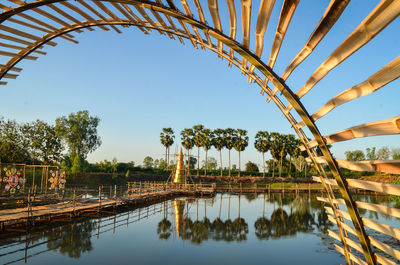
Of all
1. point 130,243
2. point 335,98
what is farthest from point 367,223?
point 130,243

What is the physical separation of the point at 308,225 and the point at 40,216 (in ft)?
48.4

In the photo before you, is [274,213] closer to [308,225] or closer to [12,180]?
[308,225]

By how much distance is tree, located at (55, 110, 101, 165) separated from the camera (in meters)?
50.3

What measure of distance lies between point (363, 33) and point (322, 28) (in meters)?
0.38

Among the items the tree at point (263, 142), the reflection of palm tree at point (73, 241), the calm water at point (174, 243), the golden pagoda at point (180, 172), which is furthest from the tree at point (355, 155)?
the reflection of palm tree at point (73, 241)

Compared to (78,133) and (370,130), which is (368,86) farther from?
(78,133)

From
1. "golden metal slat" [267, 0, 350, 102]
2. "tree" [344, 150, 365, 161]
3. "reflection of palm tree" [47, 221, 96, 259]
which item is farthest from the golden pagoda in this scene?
"tree" [344, 150, 365, 161]

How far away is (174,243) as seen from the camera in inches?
443

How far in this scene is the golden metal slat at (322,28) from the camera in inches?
69.8

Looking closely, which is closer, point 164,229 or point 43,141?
point 164,229

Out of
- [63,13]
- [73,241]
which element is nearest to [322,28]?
[63,13]

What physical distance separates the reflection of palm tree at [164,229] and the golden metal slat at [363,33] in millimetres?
11827

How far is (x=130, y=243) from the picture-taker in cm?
1095

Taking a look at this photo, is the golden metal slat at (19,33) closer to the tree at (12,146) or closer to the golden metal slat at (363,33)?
the golden metal slat at (363,33)
